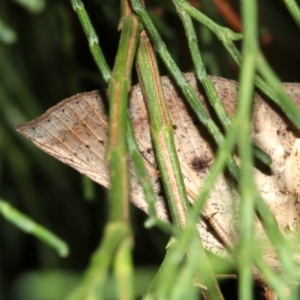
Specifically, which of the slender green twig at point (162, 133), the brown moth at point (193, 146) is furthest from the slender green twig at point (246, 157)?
the brown moth at point (193, 146)

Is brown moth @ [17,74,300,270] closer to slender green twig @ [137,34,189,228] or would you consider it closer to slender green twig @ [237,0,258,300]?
slender green twig @ [137,34,189,228]

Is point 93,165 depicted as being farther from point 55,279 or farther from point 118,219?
point 118,219

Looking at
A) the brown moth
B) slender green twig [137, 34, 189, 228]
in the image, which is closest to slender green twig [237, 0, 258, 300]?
slender green twig [137, 34, 189, 228]

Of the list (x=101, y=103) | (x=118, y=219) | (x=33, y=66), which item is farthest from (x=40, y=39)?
(x=118, y=219)

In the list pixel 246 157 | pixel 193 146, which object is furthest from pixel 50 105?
pixel 246 157

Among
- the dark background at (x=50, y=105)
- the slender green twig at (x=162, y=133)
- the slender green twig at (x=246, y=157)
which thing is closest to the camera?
the slender green twig at (x=246, y=157)

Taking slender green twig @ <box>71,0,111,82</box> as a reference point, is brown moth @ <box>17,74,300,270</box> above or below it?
below

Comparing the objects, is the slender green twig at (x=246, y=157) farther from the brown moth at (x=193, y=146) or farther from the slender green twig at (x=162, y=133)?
the brown moth at (x=193, y=146)
